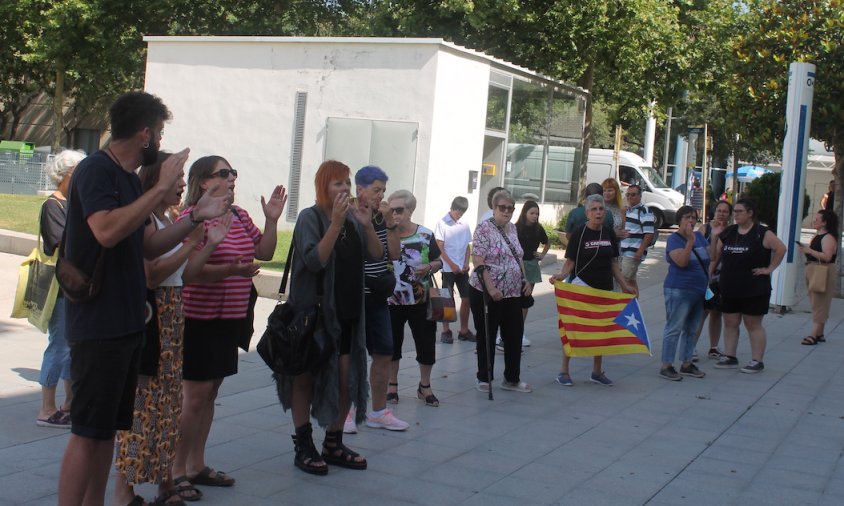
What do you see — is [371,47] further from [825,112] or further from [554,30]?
[825,112]

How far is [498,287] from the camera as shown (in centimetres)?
806

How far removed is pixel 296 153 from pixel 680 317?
40.8ft

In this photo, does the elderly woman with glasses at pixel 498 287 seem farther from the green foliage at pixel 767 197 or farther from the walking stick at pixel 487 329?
the green foliage at pixel 767 197

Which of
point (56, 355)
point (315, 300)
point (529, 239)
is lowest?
point (56, 355)

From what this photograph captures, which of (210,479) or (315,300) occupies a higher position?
(315,300)

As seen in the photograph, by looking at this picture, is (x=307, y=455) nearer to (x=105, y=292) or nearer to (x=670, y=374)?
(x=105, y=292)

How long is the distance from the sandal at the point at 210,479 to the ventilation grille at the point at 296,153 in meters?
15.0

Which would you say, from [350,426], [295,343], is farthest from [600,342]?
[295,343]

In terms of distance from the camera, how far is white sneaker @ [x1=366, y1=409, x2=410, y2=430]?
6.80 metres

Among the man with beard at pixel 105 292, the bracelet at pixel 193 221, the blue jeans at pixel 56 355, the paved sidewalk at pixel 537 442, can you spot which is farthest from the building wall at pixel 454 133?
the man with beard at pixel 105 292

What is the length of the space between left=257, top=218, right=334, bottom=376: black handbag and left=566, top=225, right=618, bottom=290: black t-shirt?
4.05 m

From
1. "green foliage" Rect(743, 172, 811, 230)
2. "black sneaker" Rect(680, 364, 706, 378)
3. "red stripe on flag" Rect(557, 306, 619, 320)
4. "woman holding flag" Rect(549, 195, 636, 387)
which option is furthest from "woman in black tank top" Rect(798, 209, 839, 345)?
"green foliage" Rect(743, 172, 811, 230)

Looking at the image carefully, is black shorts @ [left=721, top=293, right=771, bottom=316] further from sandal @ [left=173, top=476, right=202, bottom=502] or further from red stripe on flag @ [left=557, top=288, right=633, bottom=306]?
sandal @ [left=173, top=476, right=202, bottom=502]

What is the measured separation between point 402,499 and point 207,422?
1.15 meters
